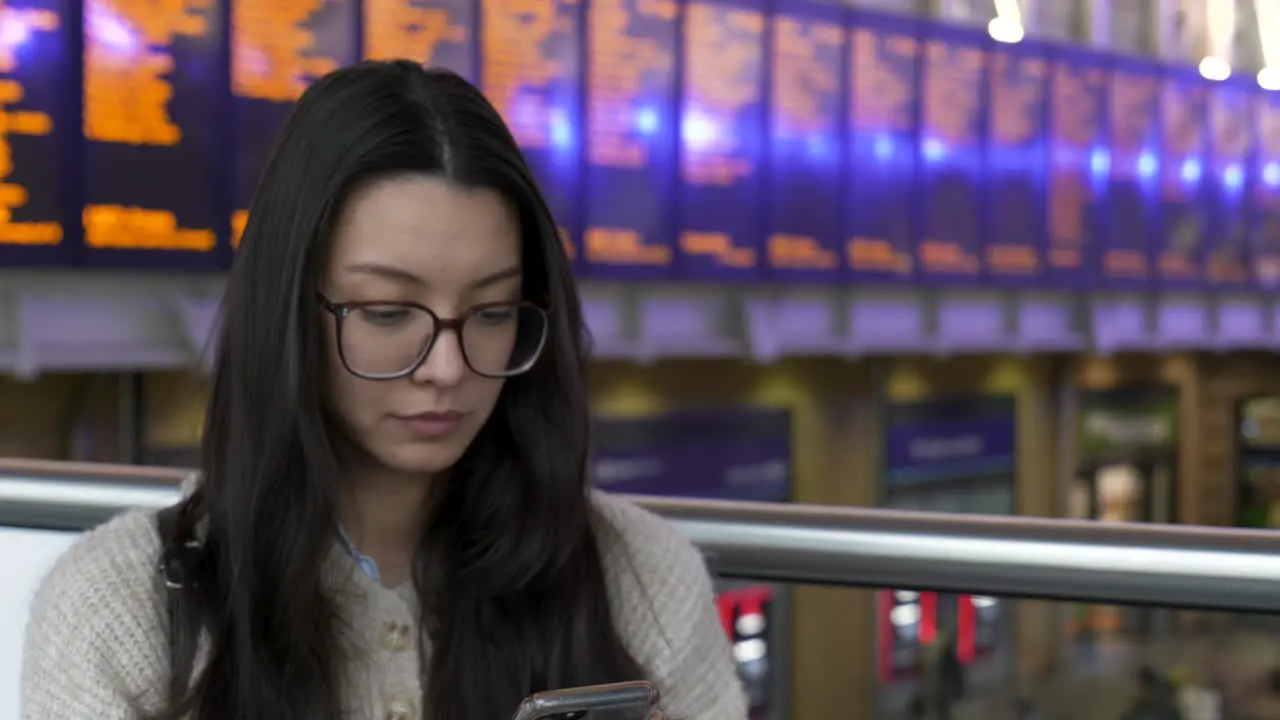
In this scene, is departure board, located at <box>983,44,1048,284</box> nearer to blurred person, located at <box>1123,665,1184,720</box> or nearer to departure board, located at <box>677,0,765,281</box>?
departure board, located at <box>677,0,765,281</box>

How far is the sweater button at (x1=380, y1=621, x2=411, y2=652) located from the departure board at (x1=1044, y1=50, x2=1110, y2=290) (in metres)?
13.5

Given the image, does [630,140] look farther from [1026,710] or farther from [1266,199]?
[1266,199]

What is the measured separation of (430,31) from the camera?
8.91 metres

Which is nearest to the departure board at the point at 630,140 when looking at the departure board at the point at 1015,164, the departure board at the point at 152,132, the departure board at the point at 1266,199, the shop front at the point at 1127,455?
the departure board at the point at 152,132

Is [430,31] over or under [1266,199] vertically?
over

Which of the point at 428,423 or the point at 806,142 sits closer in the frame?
the point at 428,423

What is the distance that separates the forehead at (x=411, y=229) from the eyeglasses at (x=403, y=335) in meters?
0.03

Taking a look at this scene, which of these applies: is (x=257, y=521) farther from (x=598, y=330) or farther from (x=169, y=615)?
(x=598, y=330)

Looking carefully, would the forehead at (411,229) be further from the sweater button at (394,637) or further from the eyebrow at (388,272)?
the sweater button at (394,637)

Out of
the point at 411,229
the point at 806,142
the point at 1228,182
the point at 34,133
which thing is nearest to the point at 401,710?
the point at 411,229

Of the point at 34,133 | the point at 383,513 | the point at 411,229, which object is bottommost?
the point at 383,513

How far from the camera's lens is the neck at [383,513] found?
132 centimetres

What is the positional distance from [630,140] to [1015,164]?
500 centimetres

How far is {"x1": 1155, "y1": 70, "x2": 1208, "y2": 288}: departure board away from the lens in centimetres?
1595
